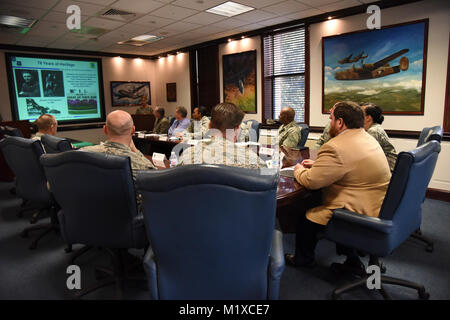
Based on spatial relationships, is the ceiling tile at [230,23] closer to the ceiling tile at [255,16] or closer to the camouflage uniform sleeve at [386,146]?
the ceiling tile at [255,16]

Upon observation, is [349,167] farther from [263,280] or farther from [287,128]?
[287,128]

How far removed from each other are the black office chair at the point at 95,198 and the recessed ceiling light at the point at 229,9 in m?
3.73

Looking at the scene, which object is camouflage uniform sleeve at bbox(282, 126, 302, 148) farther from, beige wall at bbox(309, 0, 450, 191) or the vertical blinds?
the vertical blinds

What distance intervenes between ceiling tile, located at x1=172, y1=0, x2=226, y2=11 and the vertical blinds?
5.83 ft

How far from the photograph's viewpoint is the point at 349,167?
1.92 metres

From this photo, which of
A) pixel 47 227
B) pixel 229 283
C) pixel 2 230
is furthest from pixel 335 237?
pixel 2 230

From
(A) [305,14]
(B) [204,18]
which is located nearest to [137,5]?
(B) [204,18]

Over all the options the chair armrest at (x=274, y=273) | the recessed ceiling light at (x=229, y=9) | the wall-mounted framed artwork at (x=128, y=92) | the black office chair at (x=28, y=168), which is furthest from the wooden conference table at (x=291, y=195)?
the wall-mounted framed artwork at (x=128, y=92)

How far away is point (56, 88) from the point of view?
7.94m

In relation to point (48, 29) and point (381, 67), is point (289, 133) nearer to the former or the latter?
point (381, 67)

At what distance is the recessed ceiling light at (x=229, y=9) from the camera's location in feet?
15.2

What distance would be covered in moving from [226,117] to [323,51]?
13.3 feet

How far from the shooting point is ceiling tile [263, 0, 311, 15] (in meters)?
4.54

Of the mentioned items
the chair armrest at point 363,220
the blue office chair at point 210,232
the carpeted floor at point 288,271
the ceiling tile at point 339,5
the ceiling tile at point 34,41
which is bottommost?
the carpeted floor at point 288,271
